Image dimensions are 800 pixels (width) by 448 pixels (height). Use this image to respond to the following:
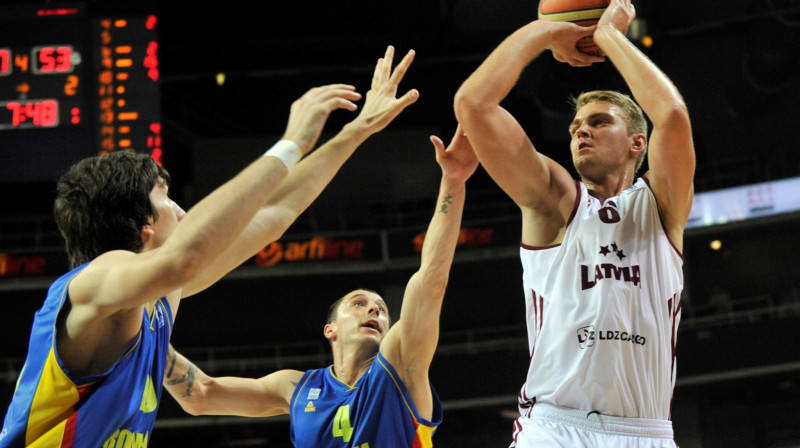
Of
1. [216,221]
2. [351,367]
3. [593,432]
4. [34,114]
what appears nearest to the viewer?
[216,221]

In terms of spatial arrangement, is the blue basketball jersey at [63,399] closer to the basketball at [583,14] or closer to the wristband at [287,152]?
the wristband at [287,152]

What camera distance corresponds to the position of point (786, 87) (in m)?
20.5

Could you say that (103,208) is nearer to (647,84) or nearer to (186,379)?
(186,379)

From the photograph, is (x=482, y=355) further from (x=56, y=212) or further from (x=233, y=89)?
(x=56, y=212)

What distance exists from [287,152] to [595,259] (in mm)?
1269

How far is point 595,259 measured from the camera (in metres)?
3.26

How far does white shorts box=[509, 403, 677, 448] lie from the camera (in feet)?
10.2

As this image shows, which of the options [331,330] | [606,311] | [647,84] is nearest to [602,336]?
[606,311]

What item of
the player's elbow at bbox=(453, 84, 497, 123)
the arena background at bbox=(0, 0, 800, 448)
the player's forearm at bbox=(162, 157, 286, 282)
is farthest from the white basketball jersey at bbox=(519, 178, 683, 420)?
the arena background at bbox=(0, 0, 800, 448)

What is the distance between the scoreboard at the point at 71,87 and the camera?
9.92 m

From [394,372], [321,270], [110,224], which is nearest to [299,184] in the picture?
[110,224]

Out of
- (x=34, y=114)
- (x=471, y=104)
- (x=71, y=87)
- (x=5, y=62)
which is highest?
(x=5, y=62)

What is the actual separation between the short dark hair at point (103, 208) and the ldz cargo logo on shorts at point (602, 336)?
63.4 inches

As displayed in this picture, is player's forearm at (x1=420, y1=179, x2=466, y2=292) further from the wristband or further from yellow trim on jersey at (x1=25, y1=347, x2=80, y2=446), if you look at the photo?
yellow trim on jersey at (x1=25, y1=347, x2=80, y2=446)
